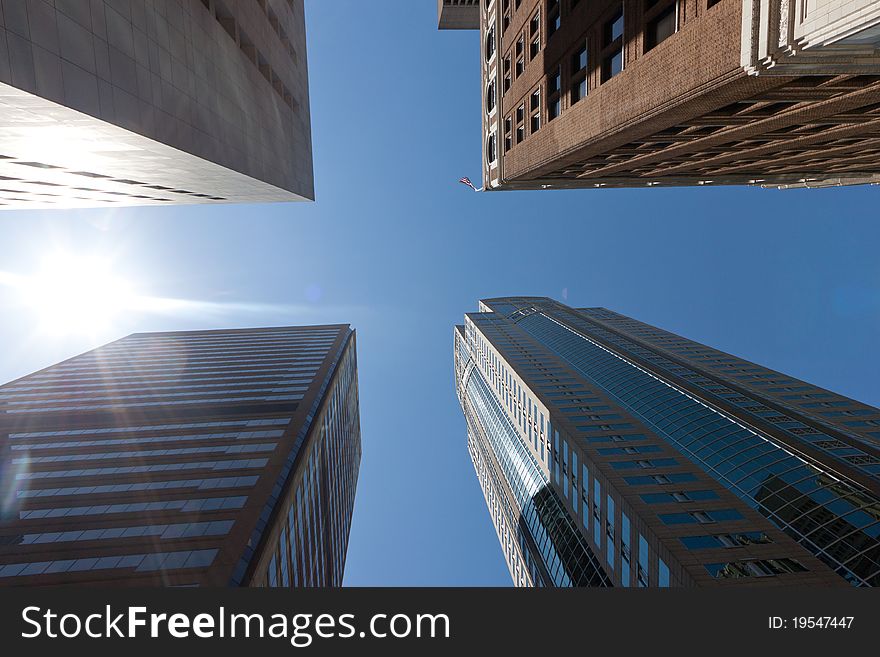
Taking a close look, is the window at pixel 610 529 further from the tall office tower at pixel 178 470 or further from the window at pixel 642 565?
the tall office tower at pixel 178 470

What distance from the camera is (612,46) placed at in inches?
832

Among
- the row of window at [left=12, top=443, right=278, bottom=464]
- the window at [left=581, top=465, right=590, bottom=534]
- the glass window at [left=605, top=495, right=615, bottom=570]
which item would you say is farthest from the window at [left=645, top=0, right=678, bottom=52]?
the row of window at [left=12, top=443, right=278, bottom=464]

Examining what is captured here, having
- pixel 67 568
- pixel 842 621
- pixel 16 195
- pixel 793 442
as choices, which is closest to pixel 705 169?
pixel 793 442

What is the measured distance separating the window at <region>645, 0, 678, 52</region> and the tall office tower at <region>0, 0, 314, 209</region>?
2104 centimetres

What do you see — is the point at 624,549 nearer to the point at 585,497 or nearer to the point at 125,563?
the point at 585,497

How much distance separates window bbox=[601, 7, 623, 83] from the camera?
20.7 m

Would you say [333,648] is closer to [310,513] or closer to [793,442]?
[310,513]

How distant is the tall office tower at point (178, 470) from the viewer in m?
31.1

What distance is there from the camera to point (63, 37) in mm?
11945

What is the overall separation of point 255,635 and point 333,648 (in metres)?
2.13

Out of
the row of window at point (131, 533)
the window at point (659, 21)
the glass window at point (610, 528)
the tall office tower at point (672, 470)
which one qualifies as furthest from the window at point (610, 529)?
the window at point (659, 21)

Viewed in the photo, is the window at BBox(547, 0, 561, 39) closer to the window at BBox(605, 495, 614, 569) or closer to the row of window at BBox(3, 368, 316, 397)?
the window at BBox(605, 495, 614, 569)

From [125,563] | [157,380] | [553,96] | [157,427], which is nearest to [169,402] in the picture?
[157,427]

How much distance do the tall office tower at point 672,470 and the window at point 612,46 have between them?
3401 centimetres
